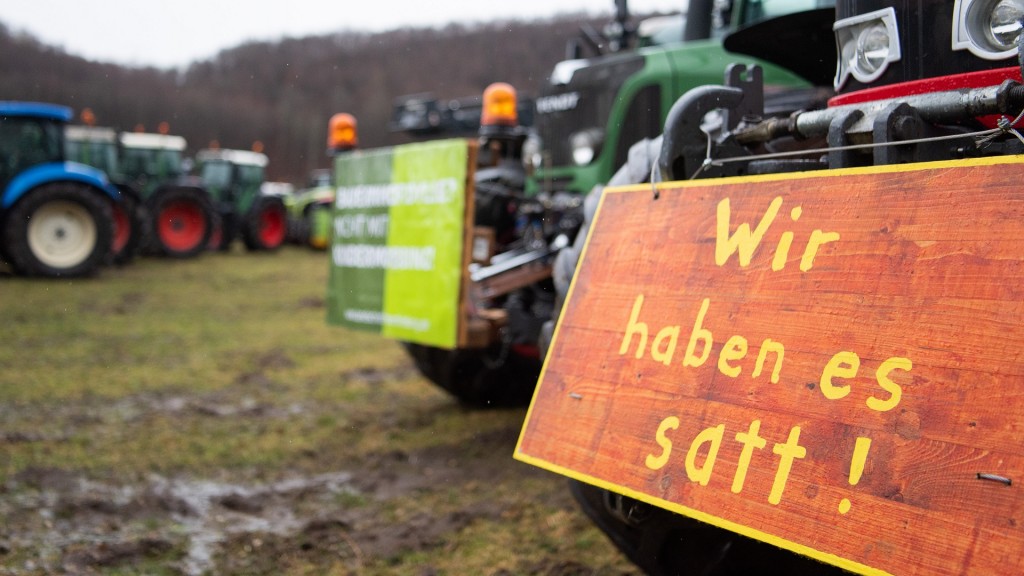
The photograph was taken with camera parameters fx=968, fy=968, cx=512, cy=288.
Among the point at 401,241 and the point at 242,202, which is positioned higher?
the point at 242,202

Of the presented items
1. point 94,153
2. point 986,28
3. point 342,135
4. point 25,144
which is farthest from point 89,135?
point 986,28

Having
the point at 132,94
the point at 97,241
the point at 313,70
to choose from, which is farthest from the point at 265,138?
the point at 97,241

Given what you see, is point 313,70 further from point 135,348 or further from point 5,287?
point 135,348

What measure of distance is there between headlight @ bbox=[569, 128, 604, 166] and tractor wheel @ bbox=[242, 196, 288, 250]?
14.5 metres

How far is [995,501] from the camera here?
1420mm

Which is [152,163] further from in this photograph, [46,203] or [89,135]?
[46,203]

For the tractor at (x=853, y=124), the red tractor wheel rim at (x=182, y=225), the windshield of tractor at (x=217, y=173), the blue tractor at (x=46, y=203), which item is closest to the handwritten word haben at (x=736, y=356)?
the tractor at (x=853, y=124)

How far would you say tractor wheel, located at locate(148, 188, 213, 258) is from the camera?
1596 centimetres

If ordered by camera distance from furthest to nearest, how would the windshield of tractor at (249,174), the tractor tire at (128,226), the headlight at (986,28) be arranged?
1. the windshield of tractor at (249,174)
2. the tractor tire at (128,226)
3. the headlight at (986,28)

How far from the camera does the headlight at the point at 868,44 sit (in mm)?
2197

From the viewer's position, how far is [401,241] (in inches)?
169

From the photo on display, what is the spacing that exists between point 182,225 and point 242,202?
3.55 metres

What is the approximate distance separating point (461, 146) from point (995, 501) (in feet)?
9.33

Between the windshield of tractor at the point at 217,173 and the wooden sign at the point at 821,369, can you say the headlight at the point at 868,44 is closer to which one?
the wooden sign at the point at 821,369
